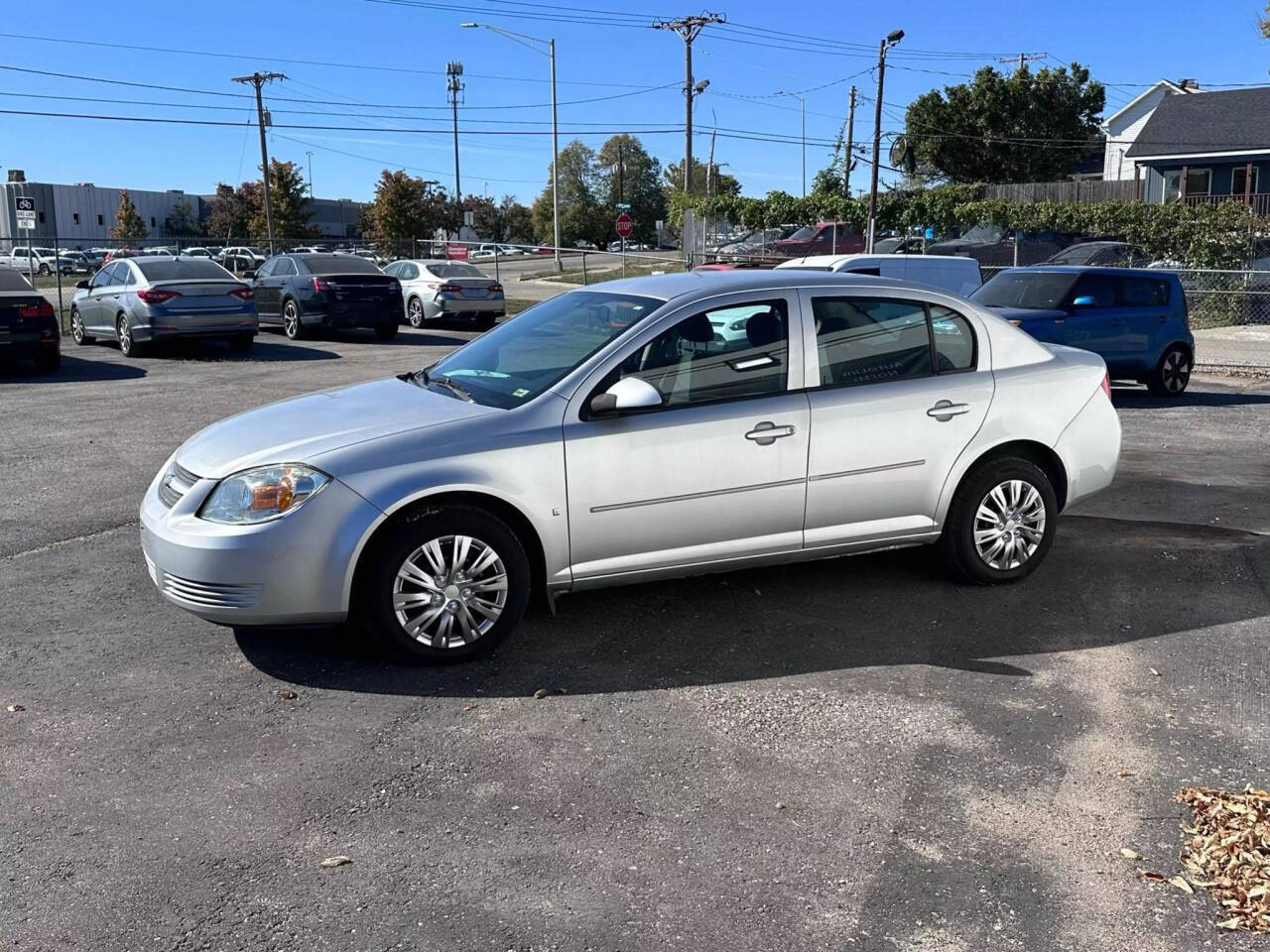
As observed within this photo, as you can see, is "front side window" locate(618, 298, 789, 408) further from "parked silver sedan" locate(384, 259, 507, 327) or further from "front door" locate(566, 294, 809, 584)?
"parked silver sedan" locate(384, 259, 507, 327)

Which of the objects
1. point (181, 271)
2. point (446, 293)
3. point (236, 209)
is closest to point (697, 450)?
point (181, 271)

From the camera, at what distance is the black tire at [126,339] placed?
17797 mm

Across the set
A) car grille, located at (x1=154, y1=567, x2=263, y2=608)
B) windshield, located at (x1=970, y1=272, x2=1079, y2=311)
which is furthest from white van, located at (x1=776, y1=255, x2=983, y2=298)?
car grille, located at (x1=154, y1=567, x2=263, y2=608)

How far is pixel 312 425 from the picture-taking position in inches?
208

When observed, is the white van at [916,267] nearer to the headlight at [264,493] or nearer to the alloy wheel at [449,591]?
the alloy wheel at [449,591]

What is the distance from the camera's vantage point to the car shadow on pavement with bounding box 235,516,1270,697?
Answer: 5117mm

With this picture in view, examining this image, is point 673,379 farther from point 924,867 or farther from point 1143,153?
point 1143,153

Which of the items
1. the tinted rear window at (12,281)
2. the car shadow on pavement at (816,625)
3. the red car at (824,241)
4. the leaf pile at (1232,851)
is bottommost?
the leaf pile at (1232,851)

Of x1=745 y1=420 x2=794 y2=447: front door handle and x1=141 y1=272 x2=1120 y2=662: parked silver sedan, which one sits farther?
x1=745 y1=420 x2=794 y2=447: front door handle

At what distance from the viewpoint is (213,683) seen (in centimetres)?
499

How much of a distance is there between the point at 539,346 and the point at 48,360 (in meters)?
12.4

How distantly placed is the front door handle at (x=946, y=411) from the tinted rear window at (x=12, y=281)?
518 inches

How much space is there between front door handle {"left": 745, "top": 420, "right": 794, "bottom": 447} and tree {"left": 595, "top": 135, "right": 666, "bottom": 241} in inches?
4360

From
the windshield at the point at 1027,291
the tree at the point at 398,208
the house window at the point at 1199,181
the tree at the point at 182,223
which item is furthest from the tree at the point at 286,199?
the windshield at the point at 1027,291
